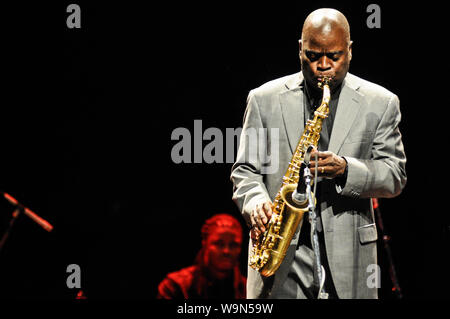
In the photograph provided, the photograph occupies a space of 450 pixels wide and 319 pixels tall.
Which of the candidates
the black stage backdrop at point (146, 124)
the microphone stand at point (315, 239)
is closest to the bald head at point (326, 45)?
the microphone stand at point (315, 239)

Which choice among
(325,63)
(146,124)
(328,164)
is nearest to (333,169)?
(328,164)

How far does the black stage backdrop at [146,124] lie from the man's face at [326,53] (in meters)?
2.03

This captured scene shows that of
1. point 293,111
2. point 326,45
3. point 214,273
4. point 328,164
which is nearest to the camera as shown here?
point 328,164

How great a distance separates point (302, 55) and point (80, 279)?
130 inches

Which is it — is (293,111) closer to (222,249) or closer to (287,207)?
(287,207)

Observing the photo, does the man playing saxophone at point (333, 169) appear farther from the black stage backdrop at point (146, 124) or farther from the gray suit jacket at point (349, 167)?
the black stage backdrop at point (146, 124)

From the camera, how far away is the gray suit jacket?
271cm

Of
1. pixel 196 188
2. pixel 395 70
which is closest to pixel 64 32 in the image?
pixel 196 188

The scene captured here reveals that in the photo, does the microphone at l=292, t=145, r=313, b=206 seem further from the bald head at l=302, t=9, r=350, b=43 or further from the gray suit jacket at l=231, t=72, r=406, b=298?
the bald head at l=302, t=9, r=350, b=43

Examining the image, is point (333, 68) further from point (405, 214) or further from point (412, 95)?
point (405, 214)

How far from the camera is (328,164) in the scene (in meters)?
2.60

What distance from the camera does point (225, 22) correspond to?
5.01 meters

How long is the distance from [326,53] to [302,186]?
62cm

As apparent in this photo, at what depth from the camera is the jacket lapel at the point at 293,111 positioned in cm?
284
